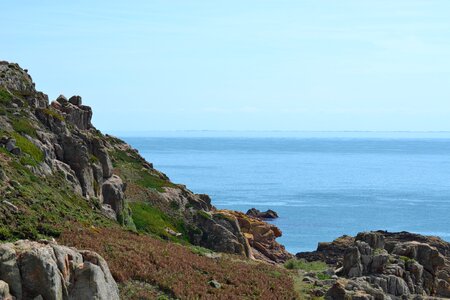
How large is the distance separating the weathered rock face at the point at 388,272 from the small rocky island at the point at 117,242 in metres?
0.08

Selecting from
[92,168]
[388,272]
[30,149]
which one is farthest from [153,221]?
[388,272]

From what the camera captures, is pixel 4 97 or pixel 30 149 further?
pixel 4 97

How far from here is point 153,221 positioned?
2594 inches

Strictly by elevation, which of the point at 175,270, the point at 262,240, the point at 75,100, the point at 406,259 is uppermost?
the point at 75,100

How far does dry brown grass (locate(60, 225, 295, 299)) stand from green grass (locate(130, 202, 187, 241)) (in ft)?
54.2

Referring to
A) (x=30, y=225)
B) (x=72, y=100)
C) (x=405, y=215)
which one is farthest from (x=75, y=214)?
(x=405, y=215)

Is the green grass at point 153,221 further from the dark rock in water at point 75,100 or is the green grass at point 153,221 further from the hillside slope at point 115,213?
the dark rock in water at point 75,100

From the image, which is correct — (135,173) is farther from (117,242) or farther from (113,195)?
(117,242)

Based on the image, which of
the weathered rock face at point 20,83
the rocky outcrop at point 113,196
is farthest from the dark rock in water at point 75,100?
the rocky outcrop at point 113,196

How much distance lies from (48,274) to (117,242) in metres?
14.8

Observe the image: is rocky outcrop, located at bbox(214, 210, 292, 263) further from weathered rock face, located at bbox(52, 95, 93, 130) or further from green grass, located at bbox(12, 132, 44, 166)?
green grass, located at bbox(12, 132, 44, 166)

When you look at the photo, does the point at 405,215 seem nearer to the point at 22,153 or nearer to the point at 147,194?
the point at 147,194

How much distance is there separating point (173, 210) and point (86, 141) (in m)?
12.1

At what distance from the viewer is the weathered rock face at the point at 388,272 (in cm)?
4266
